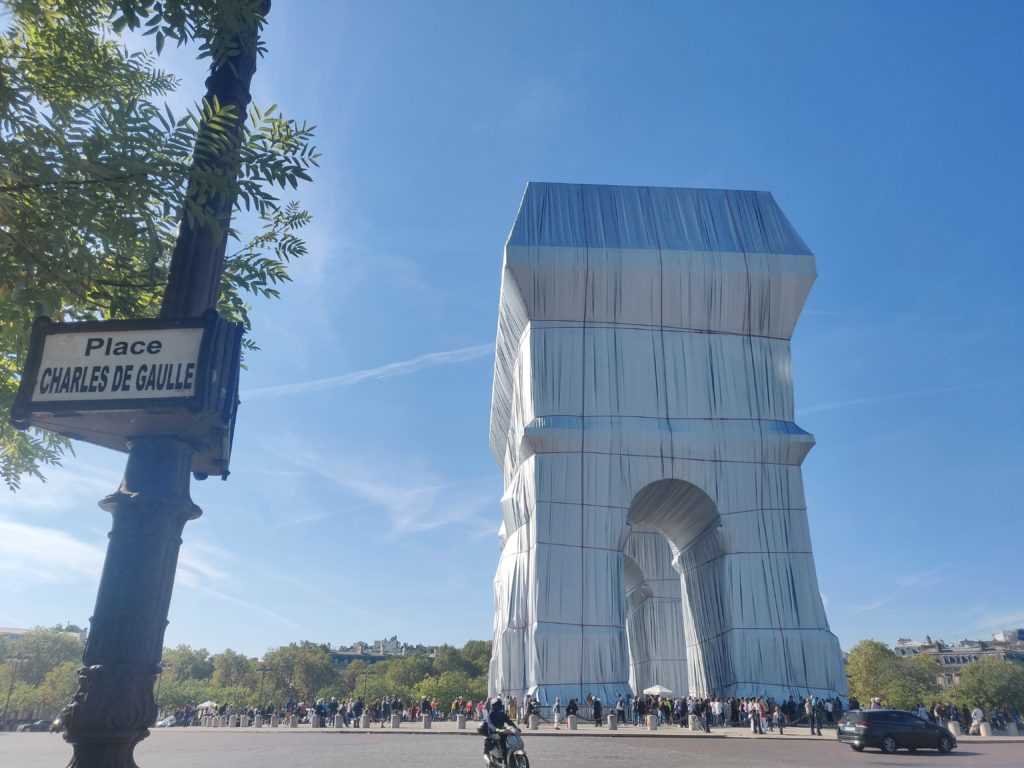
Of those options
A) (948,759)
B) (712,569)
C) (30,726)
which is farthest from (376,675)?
(948,759)

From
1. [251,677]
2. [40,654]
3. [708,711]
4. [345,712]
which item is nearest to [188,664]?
[251,677]

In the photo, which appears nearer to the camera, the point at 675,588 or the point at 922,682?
the point at 675,588

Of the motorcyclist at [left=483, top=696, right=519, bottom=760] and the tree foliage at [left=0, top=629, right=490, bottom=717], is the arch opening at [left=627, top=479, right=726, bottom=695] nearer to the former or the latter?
the motorcyclist at [left=483, top=696, right=519, bottom=760]

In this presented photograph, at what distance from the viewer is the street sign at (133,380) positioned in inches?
132

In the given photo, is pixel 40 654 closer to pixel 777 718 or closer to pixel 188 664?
pixel 188 664

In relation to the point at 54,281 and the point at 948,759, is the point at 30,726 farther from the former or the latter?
the point at 54,281

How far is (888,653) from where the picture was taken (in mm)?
114438

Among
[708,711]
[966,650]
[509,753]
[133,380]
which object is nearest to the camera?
[133,380]

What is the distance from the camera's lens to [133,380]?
11.3 ft

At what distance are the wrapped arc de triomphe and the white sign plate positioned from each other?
32.7m

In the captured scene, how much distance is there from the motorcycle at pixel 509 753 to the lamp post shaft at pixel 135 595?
9917 mm

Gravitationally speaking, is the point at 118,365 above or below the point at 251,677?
below

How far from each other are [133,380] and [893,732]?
25.4 meters

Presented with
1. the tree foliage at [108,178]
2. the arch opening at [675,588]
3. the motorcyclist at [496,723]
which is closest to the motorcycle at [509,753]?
the motorcyclist at [496,723]
